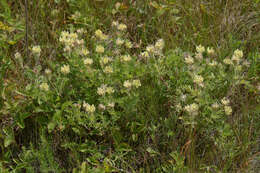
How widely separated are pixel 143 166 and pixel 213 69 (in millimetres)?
849

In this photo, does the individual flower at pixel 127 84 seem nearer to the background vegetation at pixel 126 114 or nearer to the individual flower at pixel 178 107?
the background vegetation at pixel 126 114

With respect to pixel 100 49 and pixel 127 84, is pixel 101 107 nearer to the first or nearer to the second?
pixel 127 84

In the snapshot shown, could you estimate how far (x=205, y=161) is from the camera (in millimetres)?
2348

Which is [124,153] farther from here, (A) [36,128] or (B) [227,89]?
(B) [227,89]

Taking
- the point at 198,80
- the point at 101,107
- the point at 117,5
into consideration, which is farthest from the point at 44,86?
the point at 117,5

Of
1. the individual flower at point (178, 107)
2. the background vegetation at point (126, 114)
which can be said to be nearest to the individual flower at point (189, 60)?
the background vegetation at point (126, 114)

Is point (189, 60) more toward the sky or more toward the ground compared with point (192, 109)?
more toward the sky

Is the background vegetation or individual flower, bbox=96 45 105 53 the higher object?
individual flower, bbox=96 45 105 53

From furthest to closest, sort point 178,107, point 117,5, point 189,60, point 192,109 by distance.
Answer: point 117,5
point 189,60
point 178,107
point 192,109

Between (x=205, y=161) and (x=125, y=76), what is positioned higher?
(x=125, y=76)

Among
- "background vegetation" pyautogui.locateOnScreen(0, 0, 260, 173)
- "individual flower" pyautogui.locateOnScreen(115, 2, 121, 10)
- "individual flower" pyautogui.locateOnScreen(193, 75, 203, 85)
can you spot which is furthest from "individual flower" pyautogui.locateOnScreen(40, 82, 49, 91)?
"individual flower" pyautogui.locateOnScreen(115, 2, 121, 10)

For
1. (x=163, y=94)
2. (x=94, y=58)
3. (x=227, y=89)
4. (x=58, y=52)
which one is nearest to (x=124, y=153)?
(x=163, y=94)

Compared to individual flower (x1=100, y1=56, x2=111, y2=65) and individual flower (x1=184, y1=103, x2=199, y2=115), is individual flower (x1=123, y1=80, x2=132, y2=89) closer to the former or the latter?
individual flower (x1=100, y1=56, x2=111, y2=65)

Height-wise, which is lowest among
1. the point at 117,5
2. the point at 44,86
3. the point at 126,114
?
the point at 126,114
